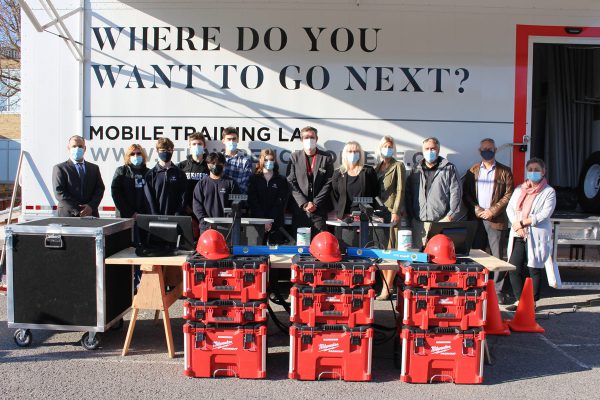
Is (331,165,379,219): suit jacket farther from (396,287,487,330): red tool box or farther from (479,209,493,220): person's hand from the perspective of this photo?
(396,287,487,330): red tool box

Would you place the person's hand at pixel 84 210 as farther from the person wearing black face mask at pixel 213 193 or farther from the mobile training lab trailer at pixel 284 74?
the person wearing black face mask at pixel 213 193

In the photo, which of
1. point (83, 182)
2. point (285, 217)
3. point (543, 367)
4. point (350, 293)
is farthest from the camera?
point (285, 217)

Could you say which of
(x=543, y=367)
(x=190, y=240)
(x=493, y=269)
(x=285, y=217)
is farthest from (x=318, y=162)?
(x=543, y=367)

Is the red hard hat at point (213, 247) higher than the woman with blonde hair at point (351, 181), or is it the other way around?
the woman with blonde hair at point (351, 181)

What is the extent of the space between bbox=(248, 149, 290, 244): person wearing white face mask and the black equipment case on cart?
175cm

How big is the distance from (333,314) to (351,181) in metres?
2.23

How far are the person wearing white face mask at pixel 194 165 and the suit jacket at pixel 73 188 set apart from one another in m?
0.92

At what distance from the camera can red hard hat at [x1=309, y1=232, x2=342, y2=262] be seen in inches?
167

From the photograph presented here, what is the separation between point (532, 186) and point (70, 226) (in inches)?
179

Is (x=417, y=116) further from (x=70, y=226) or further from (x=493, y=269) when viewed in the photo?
(x=70, y=226)

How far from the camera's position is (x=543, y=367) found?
4617mm

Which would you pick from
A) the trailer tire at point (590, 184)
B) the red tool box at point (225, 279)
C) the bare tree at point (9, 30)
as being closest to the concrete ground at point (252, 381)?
the red tool box at point (225, 279)

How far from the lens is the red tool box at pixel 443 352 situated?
164 inches

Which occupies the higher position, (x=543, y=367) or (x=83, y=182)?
(x=83, y=182)
